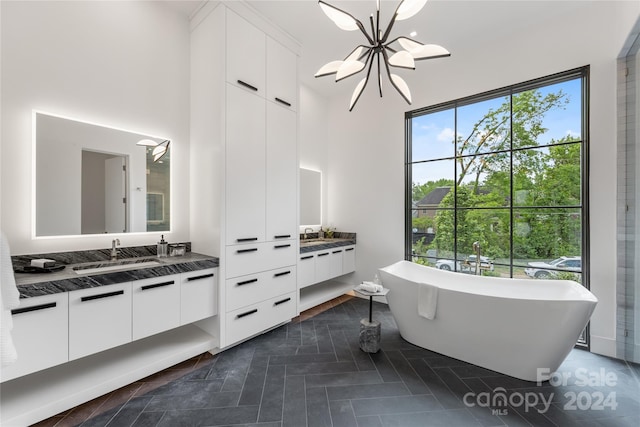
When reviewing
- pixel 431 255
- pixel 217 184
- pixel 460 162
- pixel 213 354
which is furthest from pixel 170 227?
pixel 460 162

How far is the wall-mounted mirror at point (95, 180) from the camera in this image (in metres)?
2.06

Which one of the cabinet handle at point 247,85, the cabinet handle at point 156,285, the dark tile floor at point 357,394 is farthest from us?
the cabinet handle at point 247,85

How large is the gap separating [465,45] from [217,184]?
11.4 ft

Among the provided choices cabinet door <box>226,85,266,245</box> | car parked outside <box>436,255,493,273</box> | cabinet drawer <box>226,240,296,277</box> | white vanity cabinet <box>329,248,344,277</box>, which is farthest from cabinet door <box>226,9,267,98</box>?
car parked outside <box>436,255,493,273</box>

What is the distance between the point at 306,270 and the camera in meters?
3.57

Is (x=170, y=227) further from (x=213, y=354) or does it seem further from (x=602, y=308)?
(x=602, y=308)

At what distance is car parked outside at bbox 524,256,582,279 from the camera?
269 centimetres

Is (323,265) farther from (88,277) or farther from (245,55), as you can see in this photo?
(245,55)

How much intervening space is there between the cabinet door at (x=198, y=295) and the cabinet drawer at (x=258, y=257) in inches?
7.4

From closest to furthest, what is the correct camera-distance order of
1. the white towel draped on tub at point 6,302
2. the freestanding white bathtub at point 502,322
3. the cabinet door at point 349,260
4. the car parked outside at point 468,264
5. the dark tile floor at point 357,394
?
the white towel draped on tub at point 6,302
the dark tile floor at point 357,394
the freestanding white bathtub at point 502,322
the car parked outside at point 468,264
the cabinet door at point 349,260

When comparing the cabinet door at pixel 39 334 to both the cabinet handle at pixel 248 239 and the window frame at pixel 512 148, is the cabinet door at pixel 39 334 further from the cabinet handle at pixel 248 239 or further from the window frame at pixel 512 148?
the window frame at pixel 512 148

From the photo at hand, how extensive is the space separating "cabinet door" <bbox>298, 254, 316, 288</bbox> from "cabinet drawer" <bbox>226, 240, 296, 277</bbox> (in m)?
0.31

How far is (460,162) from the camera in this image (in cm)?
345

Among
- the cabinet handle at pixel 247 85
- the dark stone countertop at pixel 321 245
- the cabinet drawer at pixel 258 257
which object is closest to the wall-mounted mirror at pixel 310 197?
the dark stone countertop at pixel 321 245
